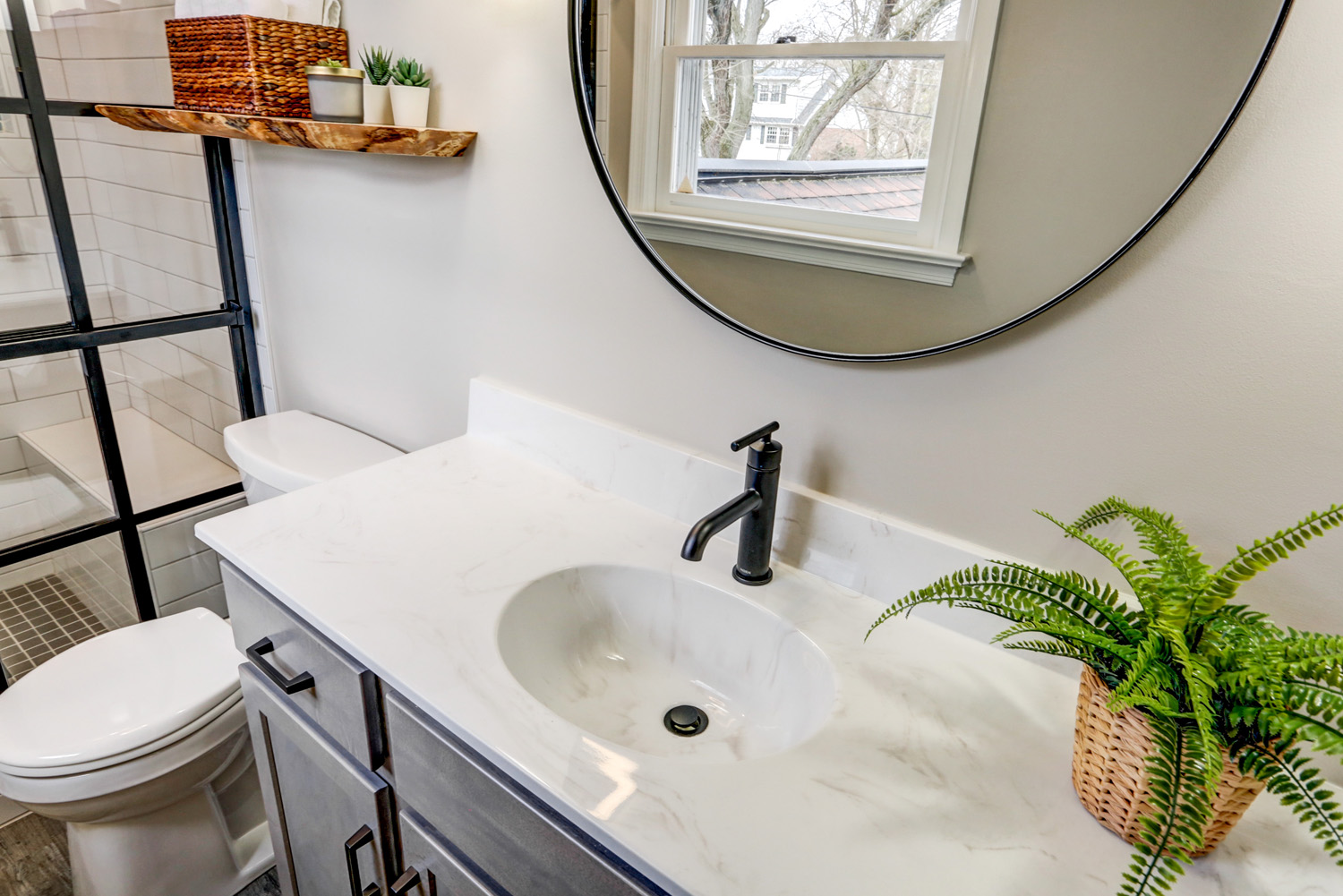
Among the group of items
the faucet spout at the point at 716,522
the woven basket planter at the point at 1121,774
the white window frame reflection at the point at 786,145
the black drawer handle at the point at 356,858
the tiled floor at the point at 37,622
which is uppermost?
the white window frame reflection at the point at 786,145

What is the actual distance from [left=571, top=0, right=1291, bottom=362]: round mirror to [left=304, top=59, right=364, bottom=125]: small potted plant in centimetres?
42

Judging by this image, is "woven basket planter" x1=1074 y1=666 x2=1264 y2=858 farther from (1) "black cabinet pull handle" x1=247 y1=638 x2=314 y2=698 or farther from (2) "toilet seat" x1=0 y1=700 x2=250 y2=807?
(2) "toilet seat" x1=0 y1=700 x2=250 y2=807

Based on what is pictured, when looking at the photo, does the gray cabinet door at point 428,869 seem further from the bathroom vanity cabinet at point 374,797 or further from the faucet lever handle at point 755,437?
the faucet lever handle at point 755,437

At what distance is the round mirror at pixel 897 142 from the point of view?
→ 714 mm

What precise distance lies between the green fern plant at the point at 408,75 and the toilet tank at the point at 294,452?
2.21 ft

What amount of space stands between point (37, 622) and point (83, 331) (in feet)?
2.08

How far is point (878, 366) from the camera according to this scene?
0.97 m

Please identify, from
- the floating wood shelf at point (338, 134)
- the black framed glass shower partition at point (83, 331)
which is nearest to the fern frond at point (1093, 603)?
the floating wood shelf at point (338, 134)

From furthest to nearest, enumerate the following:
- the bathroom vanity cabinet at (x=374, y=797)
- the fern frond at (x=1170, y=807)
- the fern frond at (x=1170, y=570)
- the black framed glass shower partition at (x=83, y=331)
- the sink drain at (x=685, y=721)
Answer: the black framed glass shower partition at (x=83, y=331), the sink drain at (x=685, y=721), the bathroom vanity cabinet at (x=374, y=797), the fern frond at (x=1170, y=570), the fern frond at (x=1170, y=807)

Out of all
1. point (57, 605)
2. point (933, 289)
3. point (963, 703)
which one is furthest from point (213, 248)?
point (963, 703)

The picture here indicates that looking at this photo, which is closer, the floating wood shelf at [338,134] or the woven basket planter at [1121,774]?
the woven basket planter at [1121,774]

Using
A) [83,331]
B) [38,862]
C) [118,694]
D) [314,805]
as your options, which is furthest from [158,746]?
[83,331]

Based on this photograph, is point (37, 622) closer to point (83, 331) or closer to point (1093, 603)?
point (83, 331)

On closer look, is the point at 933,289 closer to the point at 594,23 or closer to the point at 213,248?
the point at 594,23
